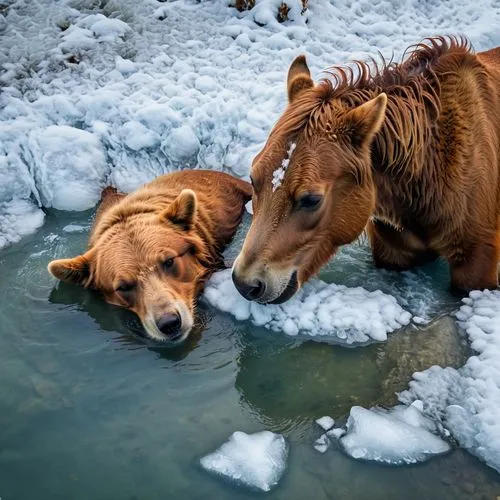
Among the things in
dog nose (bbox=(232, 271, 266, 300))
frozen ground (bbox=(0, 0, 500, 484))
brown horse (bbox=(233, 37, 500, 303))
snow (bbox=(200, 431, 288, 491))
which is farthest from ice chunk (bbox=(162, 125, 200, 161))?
snow (bbox=(200, 431, 288, 491))

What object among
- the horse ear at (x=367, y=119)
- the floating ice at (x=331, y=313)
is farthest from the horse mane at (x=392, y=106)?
the floating ice at (x=331, y=313)

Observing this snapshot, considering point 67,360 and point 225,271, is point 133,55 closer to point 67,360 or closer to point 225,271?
point 225,271

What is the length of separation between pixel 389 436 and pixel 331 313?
1346mm

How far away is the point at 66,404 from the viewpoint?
414 centimetres

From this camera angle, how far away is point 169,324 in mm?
4621

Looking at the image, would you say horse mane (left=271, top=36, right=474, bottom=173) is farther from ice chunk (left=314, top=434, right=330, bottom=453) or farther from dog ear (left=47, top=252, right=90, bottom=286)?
dog ear (left=47, top=252, right=90, bottom=286)

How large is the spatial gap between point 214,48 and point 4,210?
3.99 m

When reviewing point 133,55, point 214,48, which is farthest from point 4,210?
point 214,48

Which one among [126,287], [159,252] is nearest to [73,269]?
[126,287]

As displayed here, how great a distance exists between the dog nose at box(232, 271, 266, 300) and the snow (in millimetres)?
A: 902

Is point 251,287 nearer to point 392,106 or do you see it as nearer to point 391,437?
point 391,437

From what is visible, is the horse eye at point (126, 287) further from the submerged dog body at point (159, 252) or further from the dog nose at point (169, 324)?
the dog nose at point (169, 324)

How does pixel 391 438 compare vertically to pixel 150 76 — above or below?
below

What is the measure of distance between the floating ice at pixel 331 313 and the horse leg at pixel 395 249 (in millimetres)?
503
